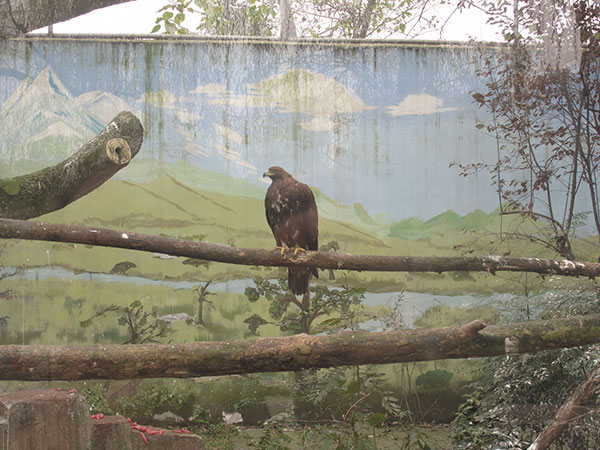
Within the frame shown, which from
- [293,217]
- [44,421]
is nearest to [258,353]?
[44,421]

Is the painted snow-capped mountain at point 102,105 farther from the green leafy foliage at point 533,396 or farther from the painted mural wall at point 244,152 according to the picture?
the green leafy foliage at point 533,396

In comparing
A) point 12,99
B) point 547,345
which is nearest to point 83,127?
point 12,99

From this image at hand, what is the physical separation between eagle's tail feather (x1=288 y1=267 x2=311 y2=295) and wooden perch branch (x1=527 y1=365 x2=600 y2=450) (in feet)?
4.02

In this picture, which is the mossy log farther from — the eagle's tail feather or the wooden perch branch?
the wooden perch branch

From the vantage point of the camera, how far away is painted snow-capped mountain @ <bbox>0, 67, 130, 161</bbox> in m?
3.02

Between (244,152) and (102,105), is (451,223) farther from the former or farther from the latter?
(102,105)

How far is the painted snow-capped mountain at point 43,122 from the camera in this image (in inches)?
119

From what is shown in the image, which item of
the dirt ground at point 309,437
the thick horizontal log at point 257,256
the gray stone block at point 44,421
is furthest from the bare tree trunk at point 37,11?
the dirt ground at point 309,437

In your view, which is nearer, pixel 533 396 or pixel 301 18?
pixel 533 396

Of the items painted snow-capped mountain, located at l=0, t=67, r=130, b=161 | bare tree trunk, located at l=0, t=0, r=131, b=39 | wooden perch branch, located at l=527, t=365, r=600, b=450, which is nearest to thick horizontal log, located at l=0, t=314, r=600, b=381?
wooden perch branch, located at l=527, t=365, r=600, b=450

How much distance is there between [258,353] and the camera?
50.3 inches

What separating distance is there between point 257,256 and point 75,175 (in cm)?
72

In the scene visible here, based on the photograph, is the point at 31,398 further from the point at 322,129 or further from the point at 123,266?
the point at 322,129

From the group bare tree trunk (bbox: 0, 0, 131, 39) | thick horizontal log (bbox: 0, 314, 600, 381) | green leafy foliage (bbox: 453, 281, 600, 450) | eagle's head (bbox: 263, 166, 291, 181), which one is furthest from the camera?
eagle's head (bbox: 263, 166, 291, 181)
